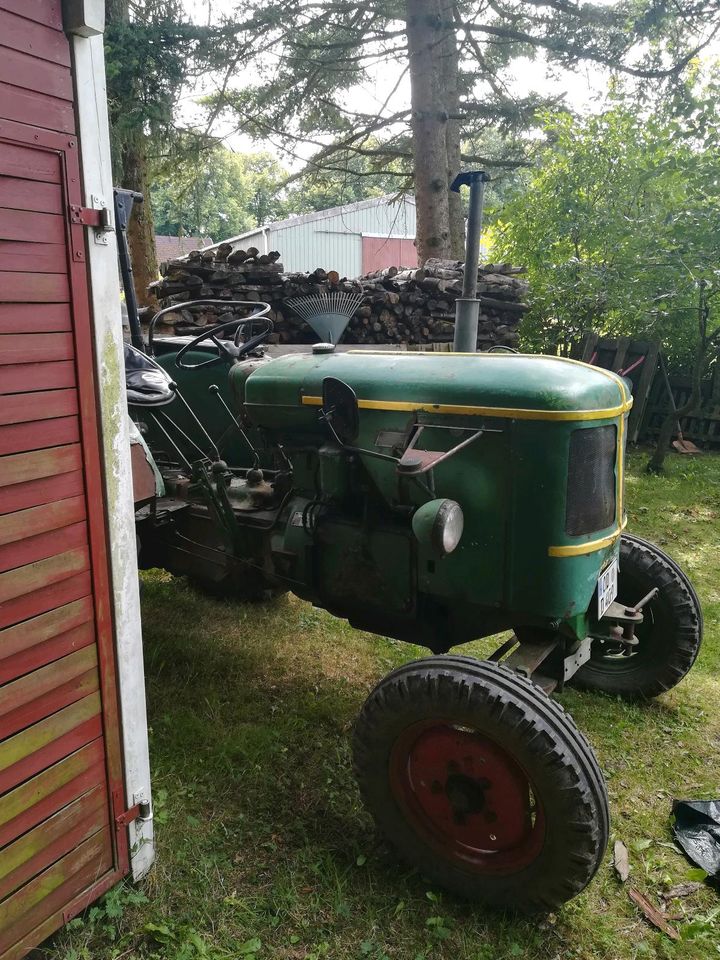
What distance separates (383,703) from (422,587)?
445 mm

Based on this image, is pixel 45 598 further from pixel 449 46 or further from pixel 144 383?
pixel 449 46

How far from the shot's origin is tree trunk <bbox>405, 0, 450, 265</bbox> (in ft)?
27.6

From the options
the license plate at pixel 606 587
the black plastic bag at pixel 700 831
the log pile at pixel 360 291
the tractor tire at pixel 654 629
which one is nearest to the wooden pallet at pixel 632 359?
the log pile at pixel 360 291

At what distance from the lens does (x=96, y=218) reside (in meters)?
1.70

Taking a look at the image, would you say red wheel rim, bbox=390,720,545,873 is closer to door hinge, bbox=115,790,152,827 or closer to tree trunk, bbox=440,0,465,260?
door hinge, bbox=115,790,152,827

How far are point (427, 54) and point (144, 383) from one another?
760 cm

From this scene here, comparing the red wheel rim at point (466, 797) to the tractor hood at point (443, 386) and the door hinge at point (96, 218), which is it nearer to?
the tractor hood at point (443, 386)

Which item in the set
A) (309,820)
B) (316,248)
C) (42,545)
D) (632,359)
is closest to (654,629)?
(309,820)

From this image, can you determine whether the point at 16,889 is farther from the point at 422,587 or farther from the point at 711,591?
the point at 711,591

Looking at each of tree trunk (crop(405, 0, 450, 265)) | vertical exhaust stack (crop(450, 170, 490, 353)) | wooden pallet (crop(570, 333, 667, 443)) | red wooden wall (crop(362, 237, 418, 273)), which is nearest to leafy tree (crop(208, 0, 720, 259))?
tree trunk (crop(405, 0, 450, 265))

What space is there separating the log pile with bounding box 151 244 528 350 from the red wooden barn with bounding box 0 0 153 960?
3.45 metres

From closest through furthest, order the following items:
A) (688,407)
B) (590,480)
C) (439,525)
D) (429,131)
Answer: (439,525) → (590,480) → (688,407) → (429,131)

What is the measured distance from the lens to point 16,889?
171cm

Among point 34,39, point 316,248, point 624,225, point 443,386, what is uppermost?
point 316,248
